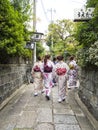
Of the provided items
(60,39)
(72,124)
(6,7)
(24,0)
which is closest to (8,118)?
(72,124)

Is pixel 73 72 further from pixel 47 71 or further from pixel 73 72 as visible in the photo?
pixel 47 71

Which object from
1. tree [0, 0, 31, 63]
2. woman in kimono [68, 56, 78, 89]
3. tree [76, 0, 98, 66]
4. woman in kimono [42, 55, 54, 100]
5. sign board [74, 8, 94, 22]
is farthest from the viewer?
woman in kimono [68, 56, 78, 89]

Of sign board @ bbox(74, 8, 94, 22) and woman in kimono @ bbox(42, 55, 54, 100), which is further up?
sign board @ bbox(74, 8, 94, 22)

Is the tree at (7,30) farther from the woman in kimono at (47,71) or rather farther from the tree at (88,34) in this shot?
the tree at (88,34)

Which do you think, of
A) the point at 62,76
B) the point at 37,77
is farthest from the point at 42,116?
the point at 37,77

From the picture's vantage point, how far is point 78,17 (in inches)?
368

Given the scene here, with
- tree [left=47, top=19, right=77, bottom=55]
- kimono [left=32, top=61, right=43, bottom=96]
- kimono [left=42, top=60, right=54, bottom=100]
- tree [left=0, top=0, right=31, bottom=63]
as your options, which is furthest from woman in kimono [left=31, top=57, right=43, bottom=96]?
tree [left=47, top=19, right=77, bottom=55]

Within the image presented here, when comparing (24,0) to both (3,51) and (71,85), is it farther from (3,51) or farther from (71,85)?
(3,51)

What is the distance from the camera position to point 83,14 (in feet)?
30.6

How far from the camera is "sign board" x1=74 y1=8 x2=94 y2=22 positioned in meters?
9.09

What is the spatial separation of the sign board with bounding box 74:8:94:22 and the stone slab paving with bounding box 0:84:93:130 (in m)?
3.15

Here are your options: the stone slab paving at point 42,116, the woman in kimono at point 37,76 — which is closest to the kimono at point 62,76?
the stone slab paving at point 42,116

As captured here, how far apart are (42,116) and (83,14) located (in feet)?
13.2

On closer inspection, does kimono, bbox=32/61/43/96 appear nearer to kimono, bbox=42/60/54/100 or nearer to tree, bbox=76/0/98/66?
kimono, bbox=42/60/54/100
